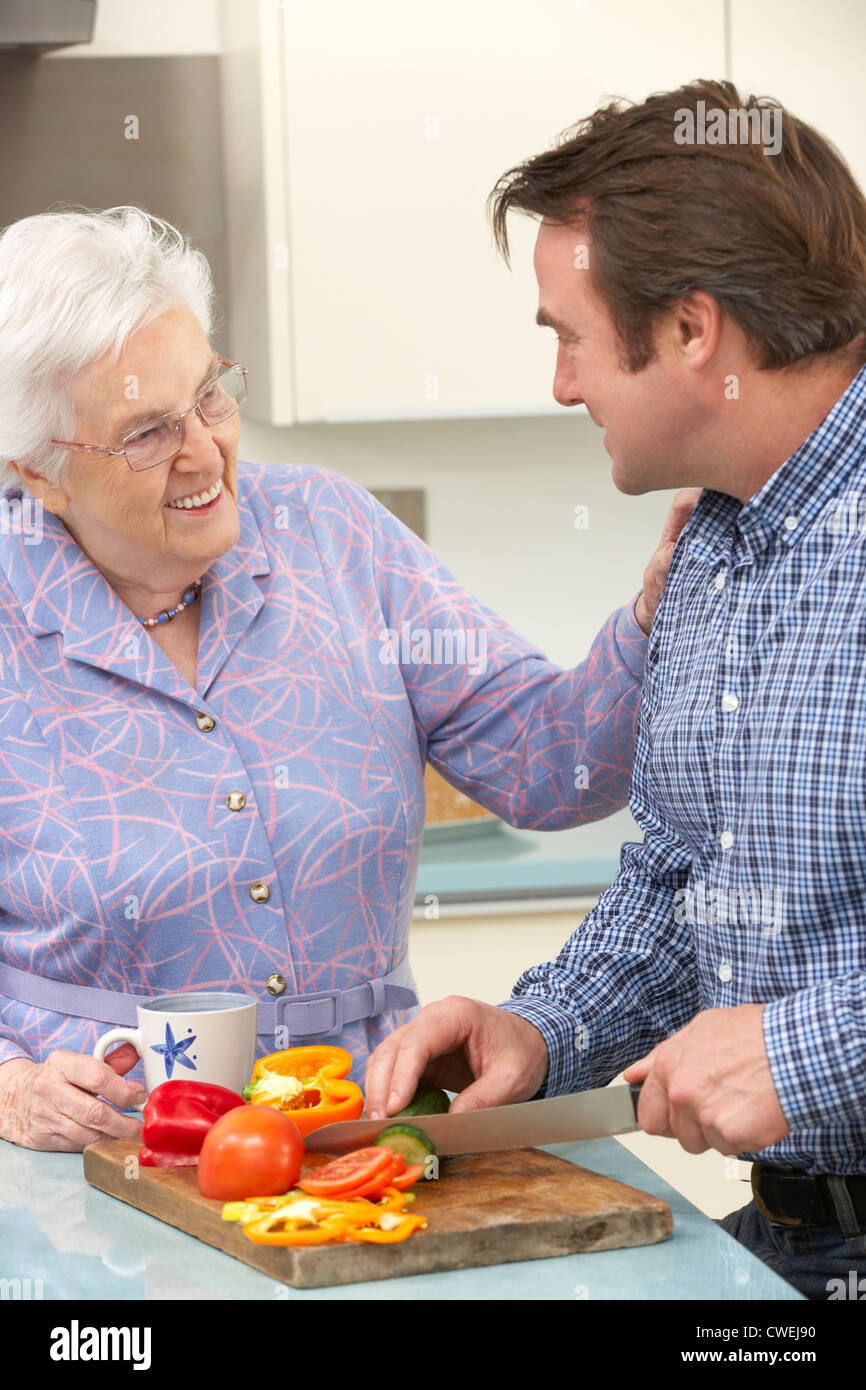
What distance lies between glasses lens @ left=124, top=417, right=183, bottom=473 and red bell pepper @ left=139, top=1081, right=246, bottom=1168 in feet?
1.89

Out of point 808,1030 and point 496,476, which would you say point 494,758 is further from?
point 496,476

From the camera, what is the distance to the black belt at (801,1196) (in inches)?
45.4

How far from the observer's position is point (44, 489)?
1504mm

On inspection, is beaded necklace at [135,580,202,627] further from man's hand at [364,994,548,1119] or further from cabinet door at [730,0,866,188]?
cabinet door at [730,0,866,188]

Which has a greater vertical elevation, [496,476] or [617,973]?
[496,476]

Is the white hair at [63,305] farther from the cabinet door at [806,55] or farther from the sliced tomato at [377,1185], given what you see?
the cabinet door at [806,55]

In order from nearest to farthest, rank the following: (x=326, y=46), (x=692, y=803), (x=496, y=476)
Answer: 1. (x=692, y=803)
2. (x=326, y=46)
3. (x=496, y=476)

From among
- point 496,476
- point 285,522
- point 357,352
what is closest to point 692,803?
point 285,522

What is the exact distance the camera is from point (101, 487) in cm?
145

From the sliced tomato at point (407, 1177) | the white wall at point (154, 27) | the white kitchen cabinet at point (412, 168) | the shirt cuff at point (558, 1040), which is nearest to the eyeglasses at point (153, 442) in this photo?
the shirt cuff at point (558, 1040)

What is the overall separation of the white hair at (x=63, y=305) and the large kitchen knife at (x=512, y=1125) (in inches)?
26.7

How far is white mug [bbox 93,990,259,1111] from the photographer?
1.15 metres
